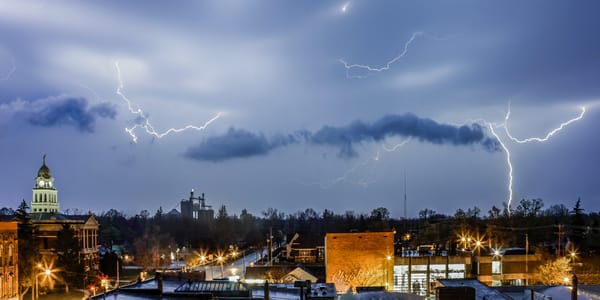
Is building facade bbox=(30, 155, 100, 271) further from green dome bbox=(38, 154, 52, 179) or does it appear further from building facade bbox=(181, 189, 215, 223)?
building facade bbox=(181, 189, 215, 223)

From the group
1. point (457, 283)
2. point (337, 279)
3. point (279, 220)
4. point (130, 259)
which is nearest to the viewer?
point (457, 283)

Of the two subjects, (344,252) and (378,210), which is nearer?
(344,252)

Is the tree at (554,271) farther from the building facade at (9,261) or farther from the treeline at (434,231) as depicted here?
the building facade at (9,261)

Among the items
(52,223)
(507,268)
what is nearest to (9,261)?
(52,223)

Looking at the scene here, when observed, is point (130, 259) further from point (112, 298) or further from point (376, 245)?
point (112, 298)

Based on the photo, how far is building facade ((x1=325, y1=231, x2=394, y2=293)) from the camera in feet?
131

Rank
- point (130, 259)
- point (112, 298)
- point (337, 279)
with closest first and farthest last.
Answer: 1. point (112, 298)
2. point (337, 279)
3. point (130, 259)

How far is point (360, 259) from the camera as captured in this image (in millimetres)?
40188

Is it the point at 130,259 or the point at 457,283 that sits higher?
the point at 457,283

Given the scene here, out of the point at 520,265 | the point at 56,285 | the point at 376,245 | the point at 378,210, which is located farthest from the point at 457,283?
the point at 378,210

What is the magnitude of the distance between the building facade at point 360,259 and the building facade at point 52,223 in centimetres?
2759

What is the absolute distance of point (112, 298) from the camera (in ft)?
71.6

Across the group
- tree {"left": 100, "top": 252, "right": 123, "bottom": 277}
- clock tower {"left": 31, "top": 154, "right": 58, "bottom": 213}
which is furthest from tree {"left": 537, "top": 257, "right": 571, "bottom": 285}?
clock tower {"left": 31, "top": 154, "right": 58, "bottom": 213}

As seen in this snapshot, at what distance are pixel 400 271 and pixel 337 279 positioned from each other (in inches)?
192
